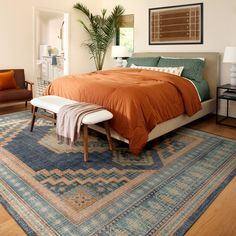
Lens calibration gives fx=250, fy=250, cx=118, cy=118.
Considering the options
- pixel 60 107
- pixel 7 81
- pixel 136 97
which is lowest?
pixel 60 107

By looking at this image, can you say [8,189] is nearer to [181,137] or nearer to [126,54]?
[181,137]

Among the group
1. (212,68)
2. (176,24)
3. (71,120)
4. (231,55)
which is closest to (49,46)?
(176,24)

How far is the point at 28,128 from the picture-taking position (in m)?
3.66

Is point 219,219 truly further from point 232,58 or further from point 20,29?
point 20,29

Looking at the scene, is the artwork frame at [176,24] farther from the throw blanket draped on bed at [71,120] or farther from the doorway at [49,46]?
the doorway at [49,46]

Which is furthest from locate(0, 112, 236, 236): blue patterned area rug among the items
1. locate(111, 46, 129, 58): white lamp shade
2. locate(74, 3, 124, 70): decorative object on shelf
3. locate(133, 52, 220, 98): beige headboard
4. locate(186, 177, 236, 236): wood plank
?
locate(74, 3, 124, 70): decorative object on shelf

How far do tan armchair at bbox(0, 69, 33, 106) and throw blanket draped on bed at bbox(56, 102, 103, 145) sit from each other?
198 centimetres

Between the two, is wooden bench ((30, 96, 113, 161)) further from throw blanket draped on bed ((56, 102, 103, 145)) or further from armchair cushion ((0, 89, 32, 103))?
armchair cushion ((0, 89, 32, 103))

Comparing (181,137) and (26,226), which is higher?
(181,137)

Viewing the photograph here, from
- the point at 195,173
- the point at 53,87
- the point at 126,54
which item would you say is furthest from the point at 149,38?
the point at 195,173

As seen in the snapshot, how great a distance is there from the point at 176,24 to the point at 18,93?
10.4ft

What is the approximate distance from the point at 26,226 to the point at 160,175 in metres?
1.23

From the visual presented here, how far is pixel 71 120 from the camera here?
260 cm

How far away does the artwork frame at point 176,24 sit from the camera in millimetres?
4469
